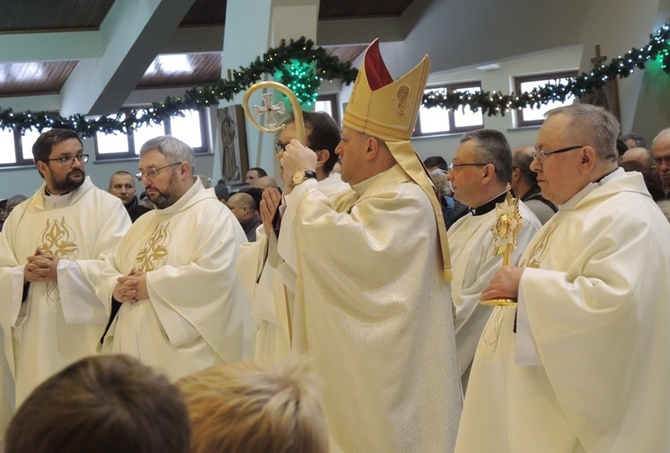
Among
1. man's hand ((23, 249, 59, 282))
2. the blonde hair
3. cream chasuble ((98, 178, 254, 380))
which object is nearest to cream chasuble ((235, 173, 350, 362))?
cream chasuble ((98, 178, 254, 380))

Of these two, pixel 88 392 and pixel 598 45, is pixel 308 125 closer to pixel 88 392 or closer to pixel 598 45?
pixel 88 392

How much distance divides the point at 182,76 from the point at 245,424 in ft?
51.9

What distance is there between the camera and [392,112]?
12.9 feet

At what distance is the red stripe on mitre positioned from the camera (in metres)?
3.99

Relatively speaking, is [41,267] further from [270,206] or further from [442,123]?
[442,123]

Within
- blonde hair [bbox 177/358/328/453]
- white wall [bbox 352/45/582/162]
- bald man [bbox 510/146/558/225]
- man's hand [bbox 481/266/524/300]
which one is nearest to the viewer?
blonde hair [bbox 177/358/328/453]

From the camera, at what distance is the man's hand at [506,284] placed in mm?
3336

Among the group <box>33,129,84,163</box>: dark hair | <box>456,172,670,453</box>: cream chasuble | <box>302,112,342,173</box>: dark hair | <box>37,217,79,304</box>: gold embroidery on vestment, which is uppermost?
<box>33,129,84,163</box>: dark hair

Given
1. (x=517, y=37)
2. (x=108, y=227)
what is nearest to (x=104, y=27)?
(x=517, y=37)

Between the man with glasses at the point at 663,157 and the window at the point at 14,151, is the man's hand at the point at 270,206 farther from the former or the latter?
the window at the point at 14,151

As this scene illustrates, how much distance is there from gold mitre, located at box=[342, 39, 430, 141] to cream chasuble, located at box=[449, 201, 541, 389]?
723 millimetres

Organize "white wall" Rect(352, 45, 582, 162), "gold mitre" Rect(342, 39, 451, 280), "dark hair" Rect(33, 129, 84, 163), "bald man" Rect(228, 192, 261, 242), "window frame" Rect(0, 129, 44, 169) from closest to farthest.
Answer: "gold mitre" Rect(342, 39, 451, 280) < "dark hair" Rect(33, 129, 84, 163) < "bald man" Rect(228, 192, 261, 242) < "window frame" Rect(0, 129, 44, 169) < "white wall" Rect(352, 45, 582, 162)

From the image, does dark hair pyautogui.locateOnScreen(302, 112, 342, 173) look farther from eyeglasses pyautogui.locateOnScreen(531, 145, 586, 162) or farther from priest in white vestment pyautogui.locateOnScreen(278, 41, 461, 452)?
eyeglasses pyautogui.locateOnScreen(531, 145, 586, 162)

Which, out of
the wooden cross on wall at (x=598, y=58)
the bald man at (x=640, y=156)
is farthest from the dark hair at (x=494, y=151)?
the wooden cross on wall at (x=598, y=58)
